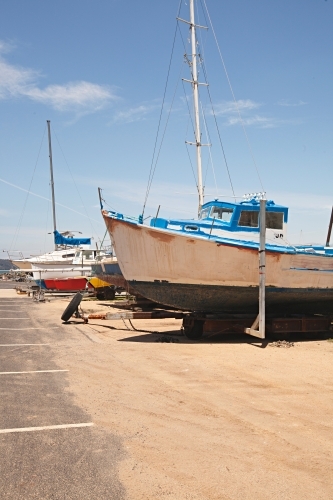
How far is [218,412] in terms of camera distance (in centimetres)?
541

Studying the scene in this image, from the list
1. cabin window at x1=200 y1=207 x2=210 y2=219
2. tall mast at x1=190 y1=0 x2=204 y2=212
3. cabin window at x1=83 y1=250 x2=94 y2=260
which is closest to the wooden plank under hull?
cabin window at x1=200 y1=207 x2=210 y2=219

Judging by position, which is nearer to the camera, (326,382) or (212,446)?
(212,446)

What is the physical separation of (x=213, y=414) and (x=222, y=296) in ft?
20.0

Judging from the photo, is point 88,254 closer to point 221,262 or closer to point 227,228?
point 227,228

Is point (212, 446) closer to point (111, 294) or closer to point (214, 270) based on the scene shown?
point (214, 270)

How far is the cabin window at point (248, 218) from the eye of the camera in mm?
12359

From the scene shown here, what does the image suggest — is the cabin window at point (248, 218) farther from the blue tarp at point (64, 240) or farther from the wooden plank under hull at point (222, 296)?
the blue tarp at point (64, 240)

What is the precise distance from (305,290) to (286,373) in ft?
15.9

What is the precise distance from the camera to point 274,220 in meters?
Result: 12.7

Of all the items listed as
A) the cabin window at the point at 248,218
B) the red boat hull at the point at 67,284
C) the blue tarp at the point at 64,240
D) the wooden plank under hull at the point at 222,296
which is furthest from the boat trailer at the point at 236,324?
the blue tarp at the point at 64,240

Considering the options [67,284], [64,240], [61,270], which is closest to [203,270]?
[67,284]

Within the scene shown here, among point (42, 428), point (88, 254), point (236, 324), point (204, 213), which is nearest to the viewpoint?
point (42, 428)

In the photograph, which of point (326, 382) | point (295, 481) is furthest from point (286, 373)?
point (295, 481)

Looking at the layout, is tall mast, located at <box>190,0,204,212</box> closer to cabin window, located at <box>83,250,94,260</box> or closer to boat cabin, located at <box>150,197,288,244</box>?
boat cabin, located at <box>150,197,288,244</box>
